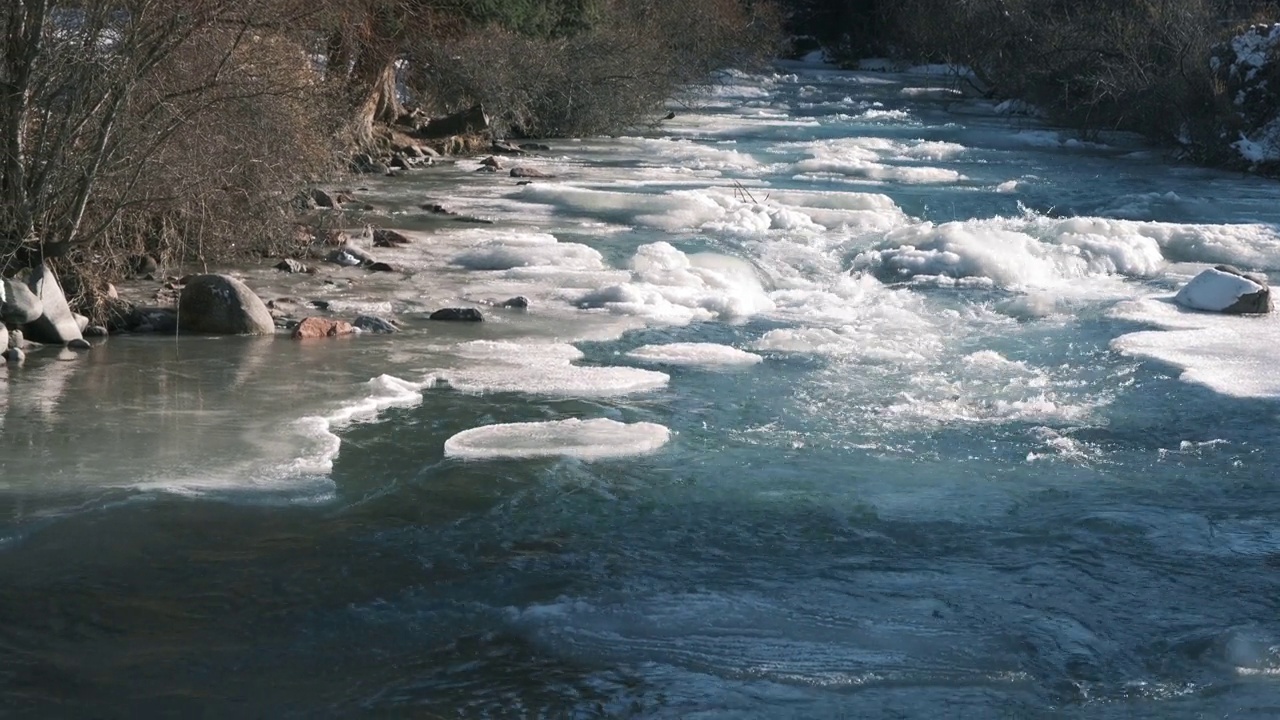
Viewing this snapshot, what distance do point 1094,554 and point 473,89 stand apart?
69.9ft

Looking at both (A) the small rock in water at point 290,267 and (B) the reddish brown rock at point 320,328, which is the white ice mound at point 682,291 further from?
(A) the small rock in water at point 290,267

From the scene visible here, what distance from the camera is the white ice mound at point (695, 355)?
1175 cm

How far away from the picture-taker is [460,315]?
12914mm

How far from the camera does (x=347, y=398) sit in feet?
33.2

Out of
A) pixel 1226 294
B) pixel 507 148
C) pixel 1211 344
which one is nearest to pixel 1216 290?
pixel 1226 294

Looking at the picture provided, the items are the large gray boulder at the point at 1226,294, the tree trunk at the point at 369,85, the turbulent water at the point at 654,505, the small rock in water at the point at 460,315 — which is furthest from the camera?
the tree trunk at the point at 369,85

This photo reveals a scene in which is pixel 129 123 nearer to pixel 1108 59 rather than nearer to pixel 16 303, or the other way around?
pixel 16 303

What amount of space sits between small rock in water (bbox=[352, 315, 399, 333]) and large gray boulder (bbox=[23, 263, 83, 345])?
2164mm

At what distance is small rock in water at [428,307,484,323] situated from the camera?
42.3 feet

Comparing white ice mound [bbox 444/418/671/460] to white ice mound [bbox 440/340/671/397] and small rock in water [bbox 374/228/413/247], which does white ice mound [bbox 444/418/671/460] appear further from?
small rock in water [bbox 374/228/413/247]

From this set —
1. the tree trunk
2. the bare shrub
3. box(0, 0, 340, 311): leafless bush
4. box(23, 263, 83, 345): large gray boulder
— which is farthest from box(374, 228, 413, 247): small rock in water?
the bare shrub

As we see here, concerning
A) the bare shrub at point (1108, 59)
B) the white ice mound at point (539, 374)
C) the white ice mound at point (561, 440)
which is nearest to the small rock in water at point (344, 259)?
the white ice mound at point (539, 374)

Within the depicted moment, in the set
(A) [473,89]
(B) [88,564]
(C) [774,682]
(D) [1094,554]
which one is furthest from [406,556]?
(A) [473,89]

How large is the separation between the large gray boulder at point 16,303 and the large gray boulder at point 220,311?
123 centimetres
